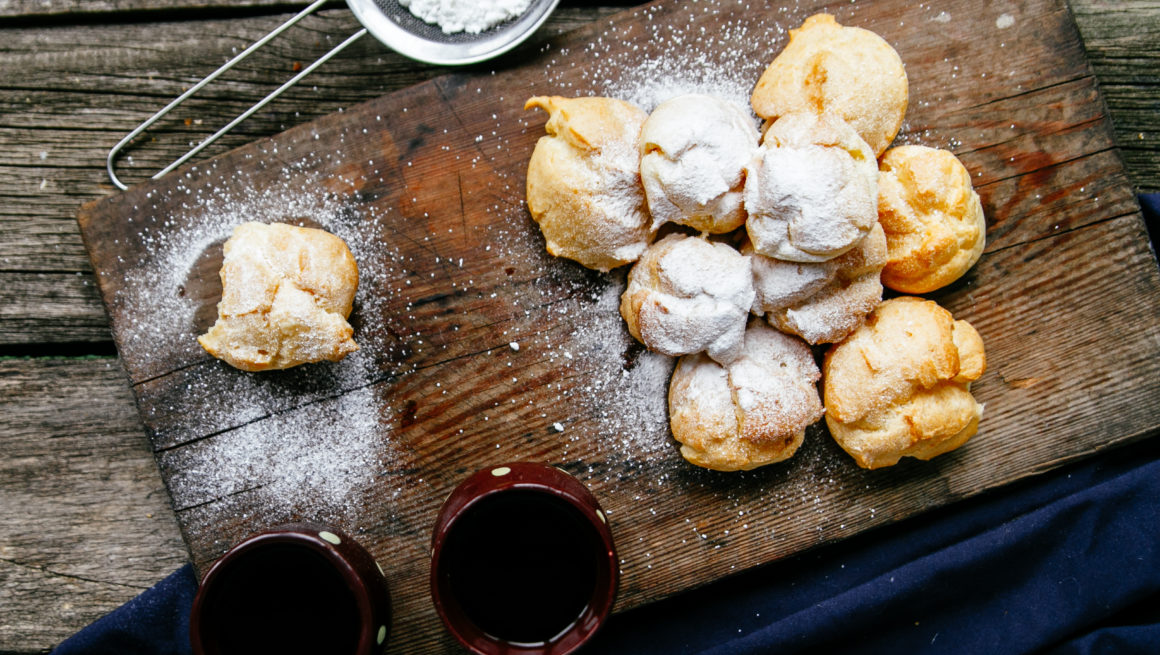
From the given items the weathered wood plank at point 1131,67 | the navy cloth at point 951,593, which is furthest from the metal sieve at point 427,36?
the weathered wood plank at point 1131,67

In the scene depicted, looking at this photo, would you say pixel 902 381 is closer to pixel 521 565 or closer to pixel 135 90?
pixel 521 565

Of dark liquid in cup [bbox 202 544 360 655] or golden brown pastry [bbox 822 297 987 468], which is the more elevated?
golden brown pastry [bbox 822 297 987 468]

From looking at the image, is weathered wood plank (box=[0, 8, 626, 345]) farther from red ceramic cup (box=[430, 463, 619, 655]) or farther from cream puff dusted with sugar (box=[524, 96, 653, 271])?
red ceramic cup (box=[430, 463, 619, 655])

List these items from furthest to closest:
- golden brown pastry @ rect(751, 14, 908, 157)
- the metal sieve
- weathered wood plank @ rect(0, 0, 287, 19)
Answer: weathered wood plank @ rect(0, 0, 287, 19) → the metal sieve → golden brown pastry @ rect(751, 14, 908, 157)

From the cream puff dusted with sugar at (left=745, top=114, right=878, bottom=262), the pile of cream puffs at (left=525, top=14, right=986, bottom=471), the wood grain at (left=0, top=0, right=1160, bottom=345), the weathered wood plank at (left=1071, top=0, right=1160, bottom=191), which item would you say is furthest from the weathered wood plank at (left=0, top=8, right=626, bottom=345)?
the weathered wood plank at (left=1071, top=0, right=1160, bottom=191)

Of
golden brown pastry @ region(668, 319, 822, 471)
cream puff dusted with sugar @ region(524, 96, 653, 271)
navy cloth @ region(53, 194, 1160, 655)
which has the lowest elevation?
navy cloth @ region(53, 194, 1160, 655)

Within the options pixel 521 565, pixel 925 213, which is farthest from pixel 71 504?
pixel 925 213

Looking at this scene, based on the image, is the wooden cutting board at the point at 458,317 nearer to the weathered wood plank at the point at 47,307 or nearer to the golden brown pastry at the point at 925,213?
the golden brown pastry at the point at 925,213
